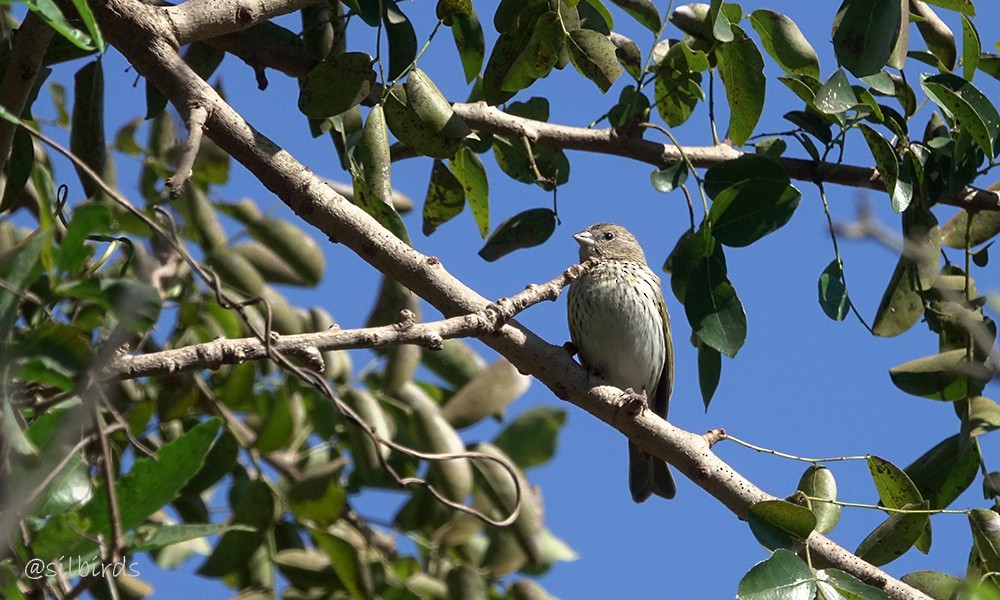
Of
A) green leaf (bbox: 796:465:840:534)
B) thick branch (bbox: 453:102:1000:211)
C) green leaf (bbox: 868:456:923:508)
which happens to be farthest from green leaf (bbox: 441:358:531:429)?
green leaf (bbox: 868:456:923:508)

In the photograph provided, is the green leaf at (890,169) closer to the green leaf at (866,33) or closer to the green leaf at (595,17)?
the green leaf at (866,33)

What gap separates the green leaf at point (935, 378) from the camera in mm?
3463

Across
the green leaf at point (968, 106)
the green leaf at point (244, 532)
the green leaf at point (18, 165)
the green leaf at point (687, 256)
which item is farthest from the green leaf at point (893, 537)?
the green leaf at point (18, 165)

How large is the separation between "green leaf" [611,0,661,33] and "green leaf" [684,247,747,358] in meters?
0.69

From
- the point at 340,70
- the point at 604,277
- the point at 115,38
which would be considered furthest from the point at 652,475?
the point at 115,38

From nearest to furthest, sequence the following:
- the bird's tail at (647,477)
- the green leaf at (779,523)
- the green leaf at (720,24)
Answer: the green leaf at (779,523), the green leaf at (720,24), the bird's tail at (647,477)

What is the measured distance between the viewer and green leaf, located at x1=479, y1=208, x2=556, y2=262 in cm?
384

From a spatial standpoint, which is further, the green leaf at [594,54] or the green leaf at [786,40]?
the green leaf at [786,40]

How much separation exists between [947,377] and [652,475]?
219 centimetres

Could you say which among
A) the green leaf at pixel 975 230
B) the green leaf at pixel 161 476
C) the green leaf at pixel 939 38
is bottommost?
the green leaf at pixel 161 476

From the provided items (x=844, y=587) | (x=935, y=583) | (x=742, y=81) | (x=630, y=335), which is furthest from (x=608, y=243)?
(x=844, y=587)

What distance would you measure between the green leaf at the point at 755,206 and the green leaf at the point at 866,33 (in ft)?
1.40

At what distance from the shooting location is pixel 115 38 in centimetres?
286

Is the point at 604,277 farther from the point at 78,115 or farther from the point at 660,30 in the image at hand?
the point at 78,115
